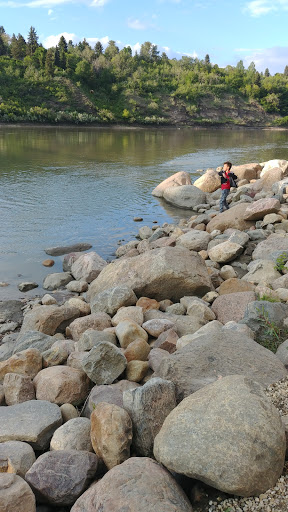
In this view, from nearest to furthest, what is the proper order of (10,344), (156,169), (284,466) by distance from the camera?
(284,466) < (10,344) < (156,169)

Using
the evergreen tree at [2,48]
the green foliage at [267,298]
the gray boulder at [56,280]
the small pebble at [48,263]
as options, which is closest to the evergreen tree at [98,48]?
the evergreen tree at [2,48]

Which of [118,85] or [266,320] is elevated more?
[118,85]

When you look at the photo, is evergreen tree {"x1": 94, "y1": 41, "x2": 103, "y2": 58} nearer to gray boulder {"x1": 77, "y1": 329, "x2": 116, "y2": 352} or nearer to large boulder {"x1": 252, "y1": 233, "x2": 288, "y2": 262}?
large boulder {"x1": 252, "y1": 233, "x2": 288, "y2": 262}

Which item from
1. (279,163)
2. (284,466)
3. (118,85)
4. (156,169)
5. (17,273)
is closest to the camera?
(284,466)

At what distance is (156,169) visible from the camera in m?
27.1

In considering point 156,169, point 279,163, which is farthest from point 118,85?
point 279,163

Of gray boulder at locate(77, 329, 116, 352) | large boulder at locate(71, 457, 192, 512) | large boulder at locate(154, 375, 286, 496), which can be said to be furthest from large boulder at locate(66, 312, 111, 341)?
large boulder at locate(71, 457, 192, 512)

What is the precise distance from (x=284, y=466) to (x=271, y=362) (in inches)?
56.2

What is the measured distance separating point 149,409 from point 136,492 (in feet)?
2.69

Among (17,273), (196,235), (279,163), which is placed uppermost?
(279,163)

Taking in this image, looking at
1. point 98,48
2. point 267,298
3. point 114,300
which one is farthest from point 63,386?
point 98,48

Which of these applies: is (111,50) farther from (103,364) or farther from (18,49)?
(103,364)

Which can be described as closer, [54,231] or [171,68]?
[54,231]

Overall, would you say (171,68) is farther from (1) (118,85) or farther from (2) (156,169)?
(2) (156,169)
